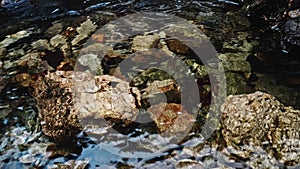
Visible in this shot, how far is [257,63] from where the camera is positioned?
5207 millimetres

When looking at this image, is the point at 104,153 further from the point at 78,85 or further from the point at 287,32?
the point at 287,32

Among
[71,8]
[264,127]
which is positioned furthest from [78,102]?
[71,8]

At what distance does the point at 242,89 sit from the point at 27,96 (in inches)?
119

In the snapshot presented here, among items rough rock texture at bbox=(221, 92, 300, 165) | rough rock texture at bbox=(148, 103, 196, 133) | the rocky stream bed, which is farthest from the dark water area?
rough rock texture at bbox=(221, 92, 300, 165)

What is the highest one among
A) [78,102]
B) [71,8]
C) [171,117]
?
[71,8]

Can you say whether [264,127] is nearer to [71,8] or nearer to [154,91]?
[154,91]

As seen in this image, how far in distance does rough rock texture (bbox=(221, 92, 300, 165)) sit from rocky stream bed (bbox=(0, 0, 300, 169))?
1 centimetres

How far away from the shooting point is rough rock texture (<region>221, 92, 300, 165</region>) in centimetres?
372

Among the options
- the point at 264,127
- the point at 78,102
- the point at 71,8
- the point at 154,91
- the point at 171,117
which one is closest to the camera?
the point at 264,127

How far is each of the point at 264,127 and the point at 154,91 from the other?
63.0 inches

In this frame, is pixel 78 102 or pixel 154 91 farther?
pixel 154 91

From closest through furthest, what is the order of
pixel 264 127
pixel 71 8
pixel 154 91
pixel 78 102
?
pixel 264 127, pixel 78 102, pixel 154 91, pixel 71 8

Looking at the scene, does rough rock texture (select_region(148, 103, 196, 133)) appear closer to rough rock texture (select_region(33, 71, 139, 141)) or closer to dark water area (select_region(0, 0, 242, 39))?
rough rock texture (select_region(33, 71, 139, 141))

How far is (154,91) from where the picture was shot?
4.81 meters
